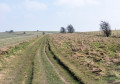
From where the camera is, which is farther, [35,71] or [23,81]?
[35,71]

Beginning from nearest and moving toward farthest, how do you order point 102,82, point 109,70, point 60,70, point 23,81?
point 102,82, point 23,81, point 109,70, point 60,70

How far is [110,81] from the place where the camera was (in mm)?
12258

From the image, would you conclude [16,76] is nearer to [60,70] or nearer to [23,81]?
[23,81]

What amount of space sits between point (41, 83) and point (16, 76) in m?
3.31

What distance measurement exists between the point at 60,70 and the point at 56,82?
11.4 ft

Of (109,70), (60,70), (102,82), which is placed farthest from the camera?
(60,70)

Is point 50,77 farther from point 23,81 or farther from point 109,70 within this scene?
point 109,70

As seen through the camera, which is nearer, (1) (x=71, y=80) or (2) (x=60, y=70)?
(1) (x=71, y=80)

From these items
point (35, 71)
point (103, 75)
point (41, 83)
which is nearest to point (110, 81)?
point (103, 75)

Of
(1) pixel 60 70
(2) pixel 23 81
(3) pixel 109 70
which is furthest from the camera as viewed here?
(1) pixel 60 70

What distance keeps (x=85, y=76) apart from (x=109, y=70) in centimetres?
241

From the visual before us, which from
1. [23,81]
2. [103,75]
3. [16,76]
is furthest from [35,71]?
[103,75]

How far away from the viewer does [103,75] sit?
1382 cm

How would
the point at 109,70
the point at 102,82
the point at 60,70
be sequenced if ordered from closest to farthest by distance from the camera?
the point at 102,82
the point at 109,70
the point at 60,70
